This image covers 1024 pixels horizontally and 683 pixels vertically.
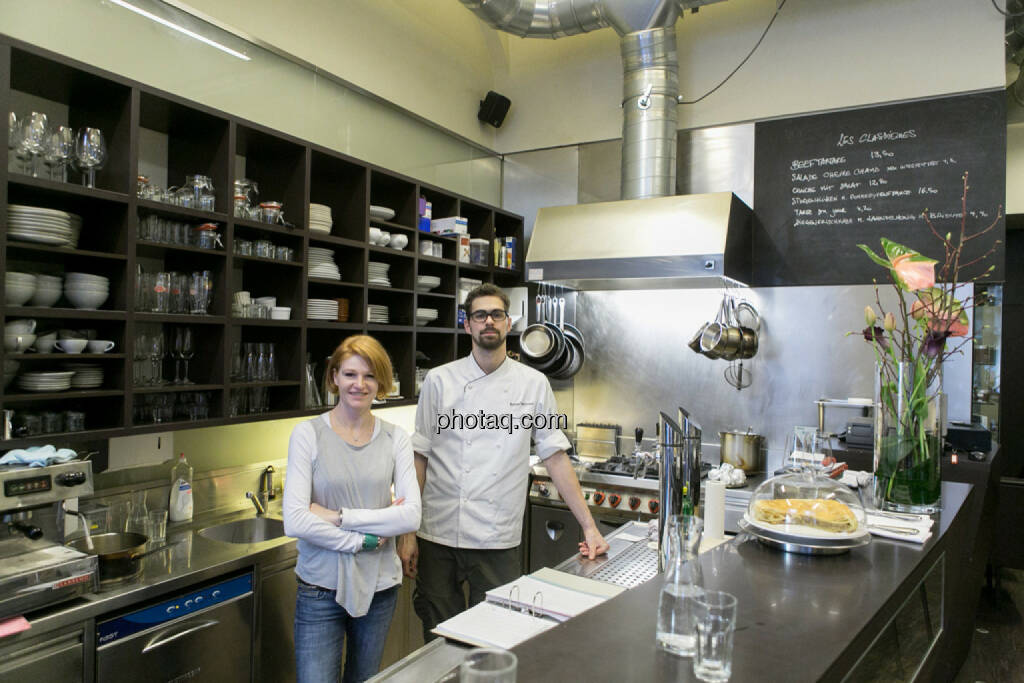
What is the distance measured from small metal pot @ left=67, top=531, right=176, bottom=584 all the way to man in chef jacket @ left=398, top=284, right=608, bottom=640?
32.1 inches

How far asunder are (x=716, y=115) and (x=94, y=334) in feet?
11.1

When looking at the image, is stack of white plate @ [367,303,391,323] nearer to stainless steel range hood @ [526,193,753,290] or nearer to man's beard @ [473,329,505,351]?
stainless steel range hood @ [526,193,753,290]

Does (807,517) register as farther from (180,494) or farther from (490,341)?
(180,494)

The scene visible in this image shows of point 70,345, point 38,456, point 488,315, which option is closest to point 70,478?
point 38,456

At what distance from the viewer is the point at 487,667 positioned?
84cm

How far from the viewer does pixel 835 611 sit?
4.01ft

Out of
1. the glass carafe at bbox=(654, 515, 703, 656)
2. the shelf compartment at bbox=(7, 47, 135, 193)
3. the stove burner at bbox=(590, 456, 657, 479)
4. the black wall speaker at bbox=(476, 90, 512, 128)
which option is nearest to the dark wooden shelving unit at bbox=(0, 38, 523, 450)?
the shelf compartment at bbox=(7, 47, 135, 193)

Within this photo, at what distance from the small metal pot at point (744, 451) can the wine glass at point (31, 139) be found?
3.25 m

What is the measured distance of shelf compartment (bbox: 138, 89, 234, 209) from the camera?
2.48 meters

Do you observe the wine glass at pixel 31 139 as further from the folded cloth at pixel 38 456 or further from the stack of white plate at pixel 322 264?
the stack of white plate at pixel 322 264

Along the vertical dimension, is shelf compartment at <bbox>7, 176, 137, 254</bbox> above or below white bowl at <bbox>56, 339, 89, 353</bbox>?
above

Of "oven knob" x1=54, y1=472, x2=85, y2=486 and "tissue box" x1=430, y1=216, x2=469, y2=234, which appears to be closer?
"oven knob" x1=54, y1=472, x2=85, y2=486

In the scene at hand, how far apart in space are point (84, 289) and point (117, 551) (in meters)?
0.83

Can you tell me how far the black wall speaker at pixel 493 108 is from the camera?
4.57m
